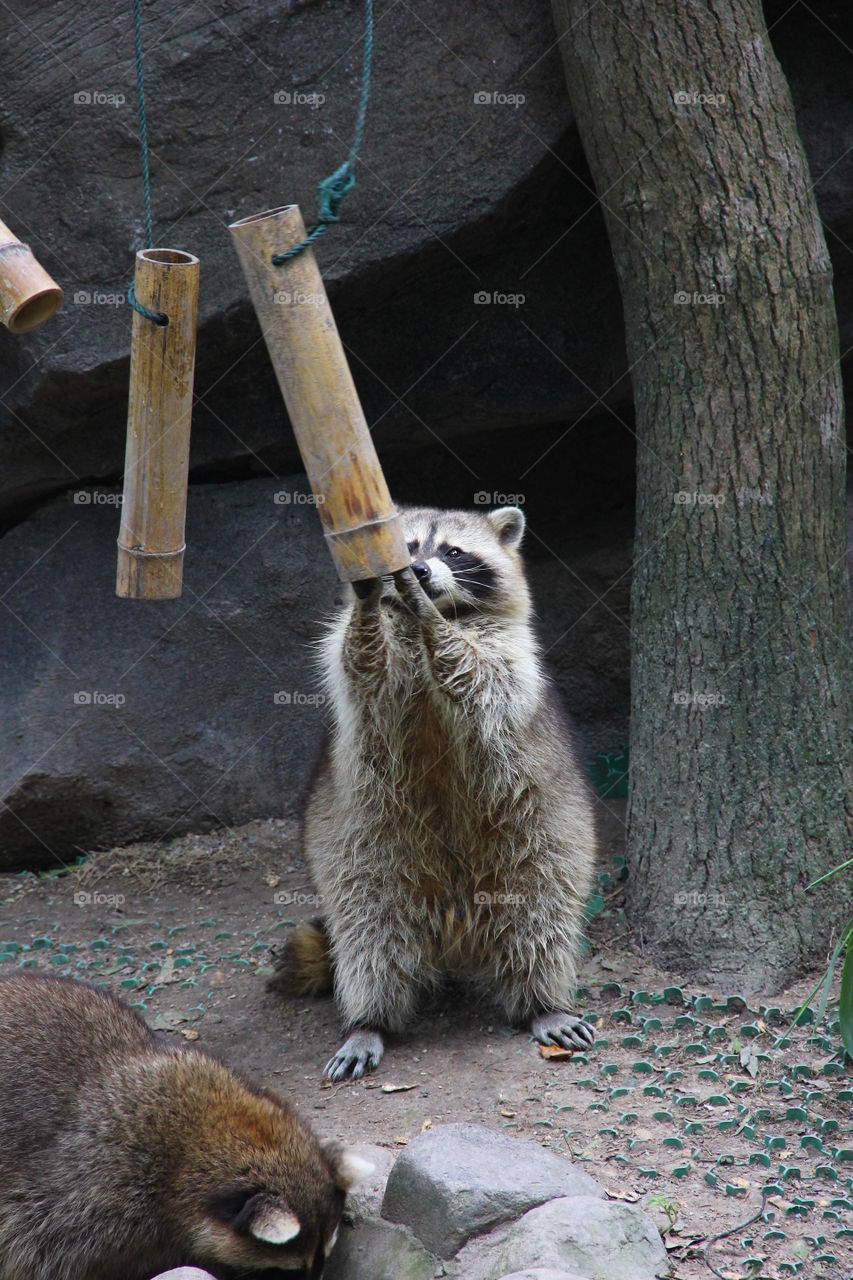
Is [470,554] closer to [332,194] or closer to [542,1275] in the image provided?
[332,194]

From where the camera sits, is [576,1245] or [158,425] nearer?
[576,1245]

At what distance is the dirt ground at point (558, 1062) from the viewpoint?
326cm

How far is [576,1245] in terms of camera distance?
2773mm

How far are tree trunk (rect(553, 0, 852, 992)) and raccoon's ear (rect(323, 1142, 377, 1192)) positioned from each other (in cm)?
184

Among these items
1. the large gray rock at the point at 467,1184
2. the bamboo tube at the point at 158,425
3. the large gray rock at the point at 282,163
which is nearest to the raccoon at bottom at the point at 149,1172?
the large gray rock at the point at 467,1184

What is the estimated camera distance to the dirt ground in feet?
10.7

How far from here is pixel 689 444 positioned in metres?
4.62

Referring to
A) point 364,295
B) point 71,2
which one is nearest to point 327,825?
point 364,295

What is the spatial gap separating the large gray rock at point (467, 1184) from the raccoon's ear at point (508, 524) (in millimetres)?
2338

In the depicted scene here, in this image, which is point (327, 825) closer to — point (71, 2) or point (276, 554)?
point (276, 554)

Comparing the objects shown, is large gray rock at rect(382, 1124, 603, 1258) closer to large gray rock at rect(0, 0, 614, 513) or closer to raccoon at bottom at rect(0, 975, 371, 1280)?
raccoon at bottom at rect(0, 975, 371, 1280)

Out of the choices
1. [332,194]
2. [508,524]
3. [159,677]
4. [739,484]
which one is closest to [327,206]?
[332,194]

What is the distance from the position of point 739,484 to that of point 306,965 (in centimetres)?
250

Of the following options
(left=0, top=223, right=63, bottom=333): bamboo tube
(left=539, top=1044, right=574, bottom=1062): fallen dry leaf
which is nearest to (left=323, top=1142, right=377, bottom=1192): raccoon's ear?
(left=539, top=1044, right=574, bottom=1062): fallen dry leaf
